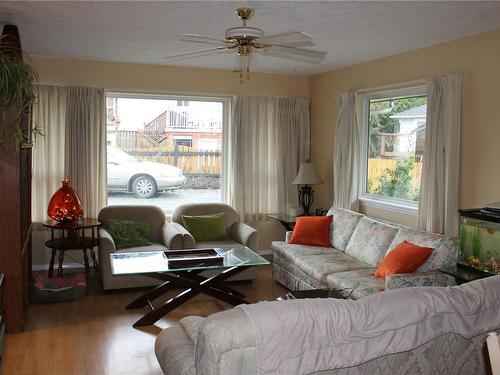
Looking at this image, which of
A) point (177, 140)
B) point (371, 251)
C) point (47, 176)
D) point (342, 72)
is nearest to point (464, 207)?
point (371, 251)

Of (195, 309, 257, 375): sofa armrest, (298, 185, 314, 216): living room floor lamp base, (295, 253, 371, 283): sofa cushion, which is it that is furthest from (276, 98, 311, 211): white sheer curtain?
(195, 309, 257, 375): sofa armrest

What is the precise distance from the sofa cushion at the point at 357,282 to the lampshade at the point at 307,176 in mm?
1972

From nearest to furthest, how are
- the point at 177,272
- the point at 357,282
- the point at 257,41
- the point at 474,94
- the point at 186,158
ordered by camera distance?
the point at 257,41 → the point at 357,282 → the point at 474,94 → the point at 177,272 → the point at 186,158

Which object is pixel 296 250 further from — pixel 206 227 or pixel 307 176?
pixel 307 176

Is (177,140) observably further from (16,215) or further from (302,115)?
(16,215)

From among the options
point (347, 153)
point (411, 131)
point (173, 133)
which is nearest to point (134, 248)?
point (173, 133)

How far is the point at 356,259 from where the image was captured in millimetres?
4840

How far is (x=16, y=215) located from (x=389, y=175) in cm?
378

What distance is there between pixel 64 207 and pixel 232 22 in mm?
2600

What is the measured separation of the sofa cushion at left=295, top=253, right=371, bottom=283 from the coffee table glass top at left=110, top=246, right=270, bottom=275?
45 cm

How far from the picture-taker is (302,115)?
6.77 metres

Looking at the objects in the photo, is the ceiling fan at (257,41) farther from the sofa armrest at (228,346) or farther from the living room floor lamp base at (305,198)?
the living room floor lamp base at (305,198)

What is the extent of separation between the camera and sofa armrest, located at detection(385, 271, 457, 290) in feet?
12.2

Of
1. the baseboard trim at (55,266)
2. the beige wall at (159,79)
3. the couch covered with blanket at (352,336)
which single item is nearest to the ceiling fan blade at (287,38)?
the couch covered with blanket at (352,336)
